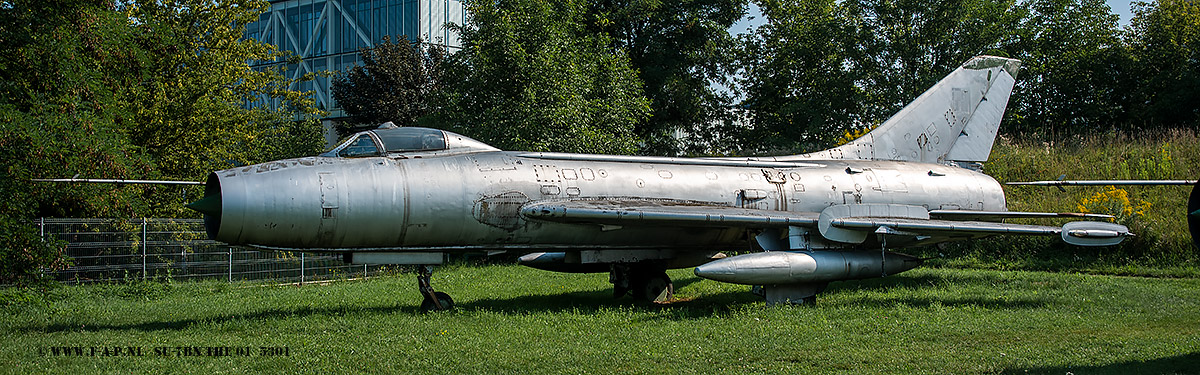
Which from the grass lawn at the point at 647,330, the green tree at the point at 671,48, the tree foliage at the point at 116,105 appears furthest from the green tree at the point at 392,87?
the grass lawn at the point at 647,330

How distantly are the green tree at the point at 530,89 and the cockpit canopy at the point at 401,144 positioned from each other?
10526 mm

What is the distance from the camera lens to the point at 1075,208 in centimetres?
2061

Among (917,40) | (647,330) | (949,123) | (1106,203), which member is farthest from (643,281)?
(917,40)

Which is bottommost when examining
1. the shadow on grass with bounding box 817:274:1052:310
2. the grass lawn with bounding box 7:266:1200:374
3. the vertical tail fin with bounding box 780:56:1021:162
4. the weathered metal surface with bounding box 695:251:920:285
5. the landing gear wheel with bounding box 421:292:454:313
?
the shadow on grass with bounding box 817:274:1052:310

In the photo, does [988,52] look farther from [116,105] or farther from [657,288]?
[116,105]

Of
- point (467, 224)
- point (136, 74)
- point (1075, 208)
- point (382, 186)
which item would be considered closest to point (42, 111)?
point (382, 186)

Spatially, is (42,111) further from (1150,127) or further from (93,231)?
(1150,127)

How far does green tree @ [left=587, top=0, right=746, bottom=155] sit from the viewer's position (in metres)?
37.0

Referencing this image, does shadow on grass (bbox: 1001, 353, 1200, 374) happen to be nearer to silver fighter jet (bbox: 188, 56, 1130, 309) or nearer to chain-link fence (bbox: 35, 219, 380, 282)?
silver fighter jet (bbox: 188, 56, 1130, 309)

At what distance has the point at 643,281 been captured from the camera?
13695 millimetres

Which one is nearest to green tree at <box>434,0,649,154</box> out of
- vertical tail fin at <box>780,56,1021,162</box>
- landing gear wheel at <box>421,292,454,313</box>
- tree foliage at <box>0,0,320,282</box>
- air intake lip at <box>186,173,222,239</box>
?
tree foliage at <box>0,0,320,282</box>

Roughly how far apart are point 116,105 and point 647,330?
1311cm

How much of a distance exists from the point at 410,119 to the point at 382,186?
24.8 metres

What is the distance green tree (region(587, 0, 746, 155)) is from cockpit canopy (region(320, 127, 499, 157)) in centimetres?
2441
